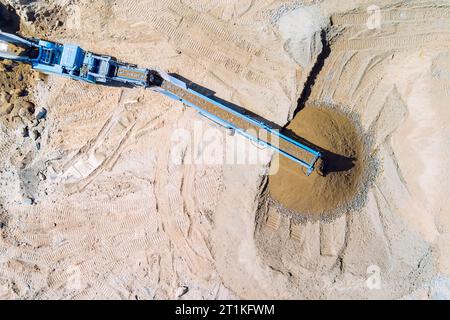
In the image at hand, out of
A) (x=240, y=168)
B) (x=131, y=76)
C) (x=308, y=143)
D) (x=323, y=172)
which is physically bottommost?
(x=240, y=168)

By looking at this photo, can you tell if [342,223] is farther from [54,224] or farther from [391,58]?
[54,224]

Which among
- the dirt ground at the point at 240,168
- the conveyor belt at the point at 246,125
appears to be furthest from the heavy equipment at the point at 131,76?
the dirt ground at the point at 240,168

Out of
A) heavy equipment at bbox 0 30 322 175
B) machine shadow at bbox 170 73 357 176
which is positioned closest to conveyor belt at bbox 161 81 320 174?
heavy equipment at bbox 0 30 322 175

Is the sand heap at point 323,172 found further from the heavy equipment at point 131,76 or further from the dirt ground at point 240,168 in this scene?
the heavy equipment at point 131,76

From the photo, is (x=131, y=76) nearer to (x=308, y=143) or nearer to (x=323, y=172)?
(x=308, y=143)

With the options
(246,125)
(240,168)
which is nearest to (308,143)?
(246,125)

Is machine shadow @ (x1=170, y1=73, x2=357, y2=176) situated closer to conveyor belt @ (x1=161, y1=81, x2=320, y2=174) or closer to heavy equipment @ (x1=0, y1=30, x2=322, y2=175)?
heavy equipment @ (x1=0, y1=30, x2=322, y2=175)

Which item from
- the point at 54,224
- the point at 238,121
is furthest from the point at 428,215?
the point at 54,224
